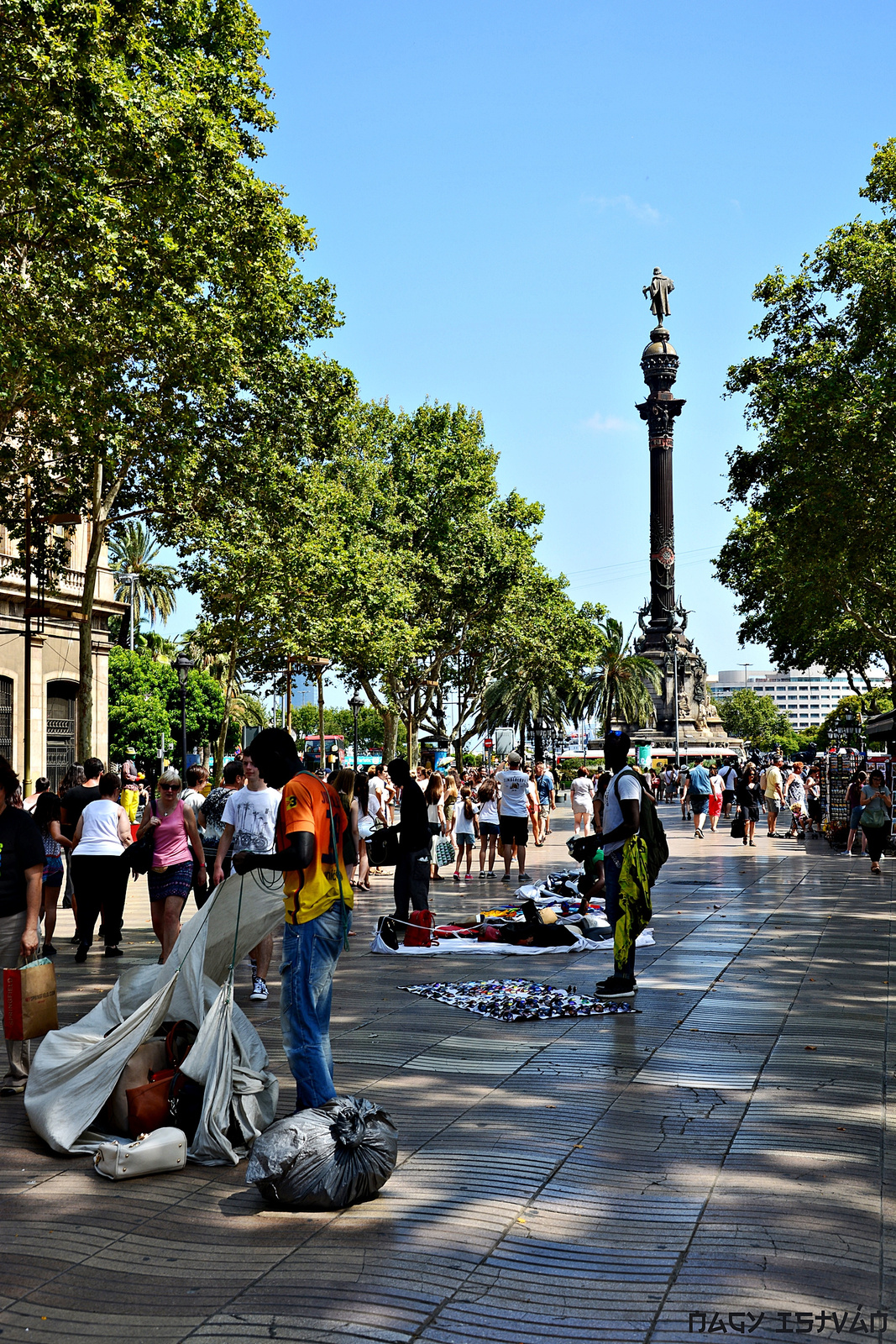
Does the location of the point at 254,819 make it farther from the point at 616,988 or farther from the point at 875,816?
the point at 875,816

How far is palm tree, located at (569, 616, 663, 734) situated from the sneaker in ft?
170

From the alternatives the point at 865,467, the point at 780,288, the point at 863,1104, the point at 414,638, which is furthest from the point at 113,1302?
the point at 414,638

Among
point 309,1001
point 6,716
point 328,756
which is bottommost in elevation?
point 309,1001

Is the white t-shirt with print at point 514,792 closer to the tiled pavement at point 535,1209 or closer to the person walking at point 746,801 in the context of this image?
the tiled pavement at point 535,1209

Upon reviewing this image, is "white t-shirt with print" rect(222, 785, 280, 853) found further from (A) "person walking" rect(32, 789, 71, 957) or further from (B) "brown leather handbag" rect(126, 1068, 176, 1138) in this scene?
(B) "brown leather handbag" rect(126, 1068, 176, 1138)

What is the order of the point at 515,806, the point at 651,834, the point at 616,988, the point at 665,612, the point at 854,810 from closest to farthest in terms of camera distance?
1. the point at 616,988
2. the point at 651,834
3. the point at 515,806
4. the point at 854,810
5. the point at 665,612

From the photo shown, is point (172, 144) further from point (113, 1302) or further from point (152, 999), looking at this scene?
point (113, 1302)

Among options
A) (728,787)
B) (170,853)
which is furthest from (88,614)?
(728,787)

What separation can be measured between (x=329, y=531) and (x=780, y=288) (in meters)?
12.4

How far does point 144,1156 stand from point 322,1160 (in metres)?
0.86

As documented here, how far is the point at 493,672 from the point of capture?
1980 inches

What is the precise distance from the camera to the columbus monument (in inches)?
2552

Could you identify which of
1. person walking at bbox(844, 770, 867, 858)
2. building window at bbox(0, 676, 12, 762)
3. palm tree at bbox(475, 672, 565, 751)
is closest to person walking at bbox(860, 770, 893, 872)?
person walking at bbox(844, 770, 867, 858)

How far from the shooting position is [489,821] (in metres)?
18.1
